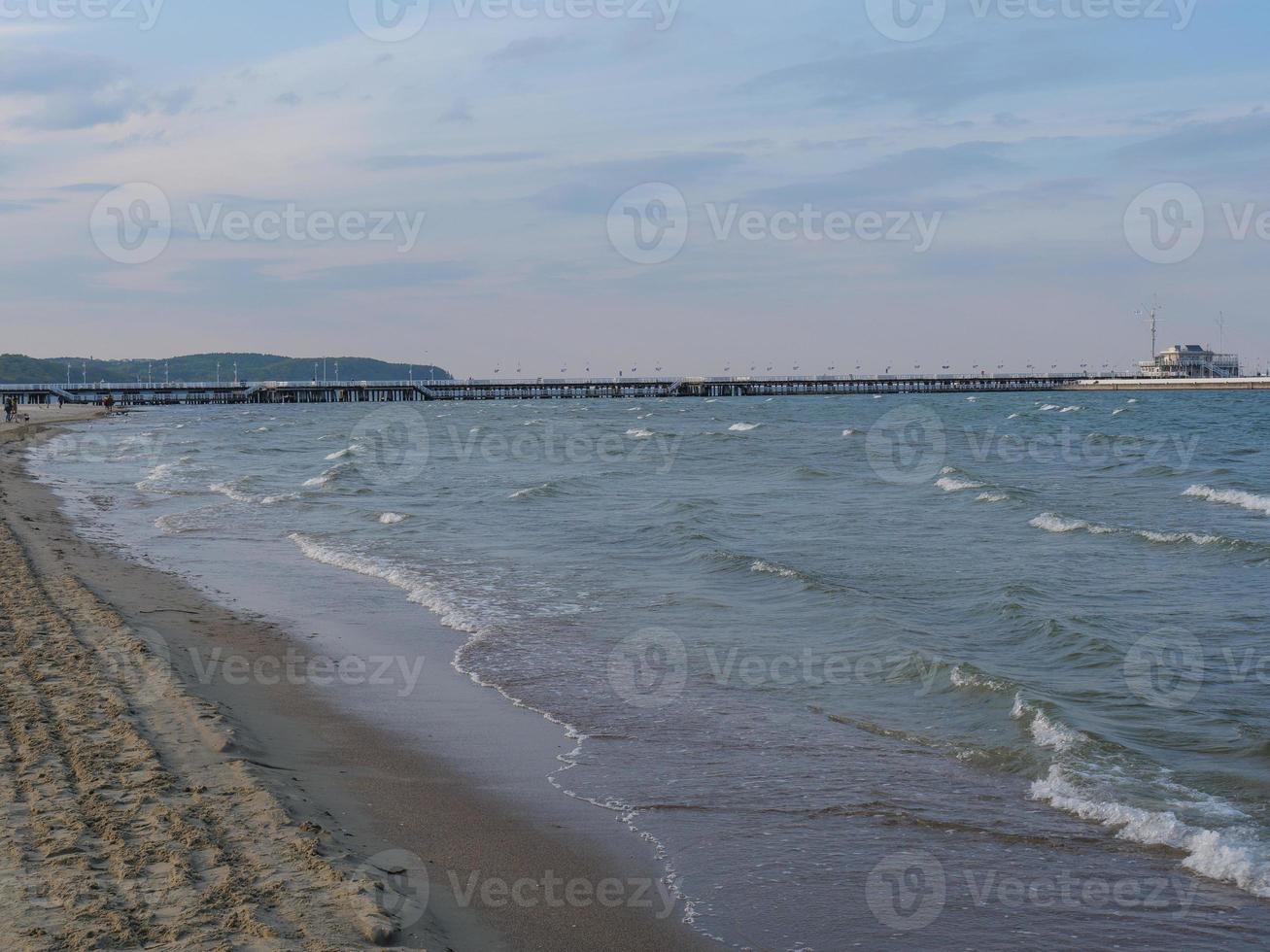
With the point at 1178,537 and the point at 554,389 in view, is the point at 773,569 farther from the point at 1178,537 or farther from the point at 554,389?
the point at 554,389

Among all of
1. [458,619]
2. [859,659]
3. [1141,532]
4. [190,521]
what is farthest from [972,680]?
[190,521]

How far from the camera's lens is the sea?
263 inches

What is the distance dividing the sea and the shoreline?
310 mm

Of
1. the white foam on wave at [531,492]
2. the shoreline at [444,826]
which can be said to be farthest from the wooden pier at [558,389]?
the shoreline at [444,826]

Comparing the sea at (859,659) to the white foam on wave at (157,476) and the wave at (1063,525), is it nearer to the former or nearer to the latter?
the wave at (1063,525)

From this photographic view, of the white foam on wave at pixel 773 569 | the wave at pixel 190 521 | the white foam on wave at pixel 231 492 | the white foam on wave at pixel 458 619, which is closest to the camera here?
the white foam on wave at pixel 458 619

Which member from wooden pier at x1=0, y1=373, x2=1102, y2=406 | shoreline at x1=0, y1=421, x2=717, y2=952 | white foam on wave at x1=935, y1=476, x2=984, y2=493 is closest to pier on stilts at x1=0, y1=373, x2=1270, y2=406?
wooden pier at x1=0, y1=373, x2=1102, y2=406

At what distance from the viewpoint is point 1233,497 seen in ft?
86.8

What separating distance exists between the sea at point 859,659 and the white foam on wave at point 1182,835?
0.02m

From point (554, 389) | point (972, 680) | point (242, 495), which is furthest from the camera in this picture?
point (554, 389)

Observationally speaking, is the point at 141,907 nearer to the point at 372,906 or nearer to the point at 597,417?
the point at 372,906

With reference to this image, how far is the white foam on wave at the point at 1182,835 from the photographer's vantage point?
22.0 ft

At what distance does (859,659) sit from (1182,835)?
4987 mm

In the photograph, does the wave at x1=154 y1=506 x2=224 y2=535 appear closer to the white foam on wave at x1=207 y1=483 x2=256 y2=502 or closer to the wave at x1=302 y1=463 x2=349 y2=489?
the white foam on wave at x1=207 y1=483 x2=256 y2=502
